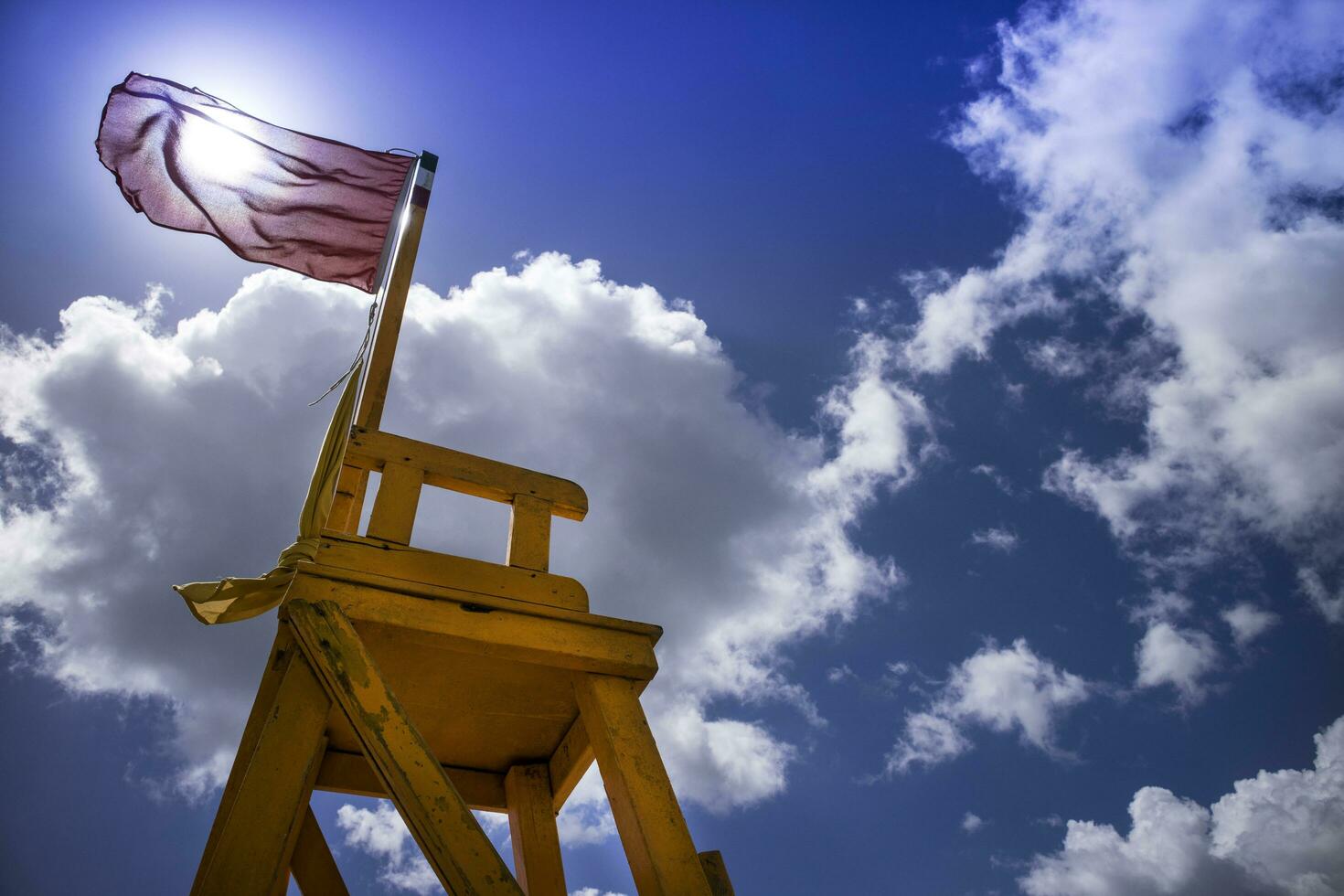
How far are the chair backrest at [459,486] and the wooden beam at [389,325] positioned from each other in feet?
1.45

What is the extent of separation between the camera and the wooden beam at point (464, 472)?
3.44m

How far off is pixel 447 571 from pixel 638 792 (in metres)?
1.12

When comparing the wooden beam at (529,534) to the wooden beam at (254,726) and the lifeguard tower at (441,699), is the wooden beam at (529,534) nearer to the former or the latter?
the lifeguard tower at (441,699)

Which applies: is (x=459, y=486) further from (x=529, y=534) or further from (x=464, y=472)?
(x=529, y=534)

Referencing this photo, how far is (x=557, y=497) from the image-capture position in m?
3.68

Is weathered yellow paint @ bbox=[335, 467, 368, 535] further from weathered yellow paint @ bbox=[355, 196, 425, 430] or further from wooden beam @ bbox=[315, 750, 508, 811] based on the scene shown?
wooden beam @ bbox=[315, 750, 508, 811]

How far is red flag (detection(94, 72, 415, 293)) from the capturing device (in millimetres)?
5695

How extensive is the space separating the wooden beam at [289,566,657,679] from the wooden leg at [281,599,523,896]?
0.42 feet

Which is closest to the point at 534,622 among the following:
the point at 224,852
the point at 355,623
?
the point at 355,623

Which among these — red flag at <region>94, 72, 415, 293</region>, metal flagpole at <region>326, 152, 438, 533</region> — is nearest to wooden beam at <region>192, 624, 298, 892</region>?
metal flagpole at <region>326, 152, 438, 533</region>

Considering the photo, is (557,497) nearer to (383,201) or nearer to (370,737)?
(370,737)

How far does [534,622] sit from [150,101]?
5431mm

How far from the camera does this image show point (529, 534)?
3500mm

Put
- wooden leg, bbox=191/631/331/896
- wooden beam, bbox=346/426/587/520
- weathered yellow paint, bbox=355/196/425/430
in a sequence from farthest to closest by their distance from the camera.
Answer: weathered yellow paint, bbox=355/196/425/430, wooden beam, bbox=346/426/587/520, wooden leg, bbox=191/631/331/896
